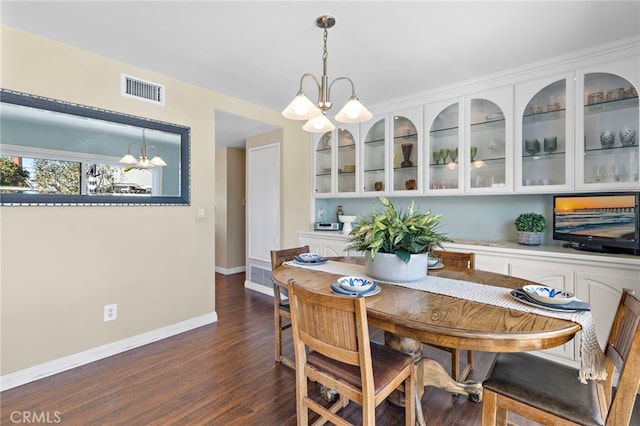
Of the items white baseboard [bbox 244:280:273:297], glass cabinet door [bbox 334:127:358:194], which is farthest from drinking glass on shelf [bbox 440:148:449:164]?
white baseboard [bbox 244:280:273:297]

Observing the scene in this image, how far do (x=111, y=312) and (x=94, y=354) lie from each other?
322 mm

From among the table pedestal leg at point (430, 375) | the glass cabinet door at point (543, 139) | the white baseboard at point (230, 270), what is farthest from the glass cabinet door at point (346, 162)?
the white baseboard at point (230, 270)

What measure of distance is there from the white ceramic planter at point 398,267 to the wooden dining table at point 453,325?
6 centimetres

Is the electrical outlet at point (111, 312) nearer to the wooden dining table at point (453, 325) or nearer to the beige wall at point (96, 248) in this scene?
the beige wall at point (96, 248)

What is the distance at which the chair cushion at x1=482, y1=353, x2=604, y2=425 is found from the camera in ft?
3.54

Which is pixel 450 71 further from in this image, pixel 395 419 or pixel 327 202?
pixel 395 419

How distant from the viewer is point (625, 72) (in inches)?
83.5

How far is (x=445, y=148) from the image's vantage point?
3023 mm

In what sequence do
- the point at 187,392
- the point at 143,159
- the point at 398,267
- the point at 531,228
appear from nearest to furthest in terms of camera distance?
the point at 398,267, the point at 187,392, the point at 531,228, the point at 143,159

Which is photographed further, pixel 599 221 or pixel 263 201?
pixel 263 201

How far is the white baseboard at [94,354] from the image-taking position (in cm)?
198

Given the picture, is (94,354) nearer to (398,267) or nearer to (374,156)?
(398,267)

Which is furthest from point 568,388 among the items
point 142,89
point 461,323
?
point 142,89

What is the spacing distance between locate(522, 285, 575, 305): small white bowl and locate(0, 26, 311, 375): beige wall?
109 inches
